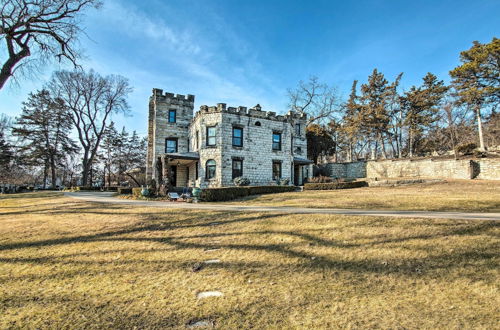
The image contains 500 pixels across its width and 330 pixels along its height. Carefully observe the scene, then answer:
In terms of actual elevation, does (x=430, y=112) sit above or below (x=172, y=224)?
above

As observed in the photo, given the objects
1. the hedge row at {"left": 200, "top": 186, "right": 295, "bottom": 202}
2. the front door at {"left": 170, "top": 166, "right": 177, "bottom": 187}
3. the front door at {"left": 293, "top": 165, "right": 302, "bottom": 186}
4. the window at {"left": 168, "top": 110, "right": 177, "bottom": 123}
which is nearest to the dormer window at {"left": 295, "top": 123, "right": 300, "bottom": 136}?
the front door at {"left": 293, "top": 165, "right": 302, "bottom": 186}

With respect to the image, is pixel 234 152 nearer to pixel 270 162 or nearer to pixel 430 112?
pixel 270 162

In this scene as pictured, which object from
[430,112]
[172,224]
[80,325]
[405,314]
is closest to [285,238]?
[405,314]

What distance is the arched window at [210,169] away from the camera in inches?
836

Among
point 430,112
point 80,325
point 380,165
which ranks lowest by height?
point 80,325

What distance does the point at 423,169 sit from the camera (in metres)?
24.6

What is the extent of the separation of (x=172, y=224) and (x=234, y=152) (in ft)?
45.8

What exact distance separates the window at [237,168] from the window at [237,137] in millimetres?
1403

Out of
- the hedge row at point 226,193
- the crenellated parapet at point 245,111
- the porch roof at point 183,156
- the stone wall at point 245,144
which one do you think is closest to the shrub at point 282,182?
the stone wall at point 245,144

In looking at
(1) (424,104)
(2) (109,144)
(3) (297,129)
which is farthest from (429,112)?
(2) (109,144)

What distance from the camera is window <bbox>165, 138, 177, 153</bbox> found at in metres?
26.3

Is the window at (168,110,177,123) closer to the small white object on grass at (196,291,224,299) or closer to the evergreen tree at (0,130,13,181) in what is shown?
the small white object on grass at (196,291,224,299)

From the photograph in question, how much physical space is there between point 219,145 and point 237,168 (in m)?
2.51

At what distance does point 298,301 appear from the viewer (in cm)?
342
